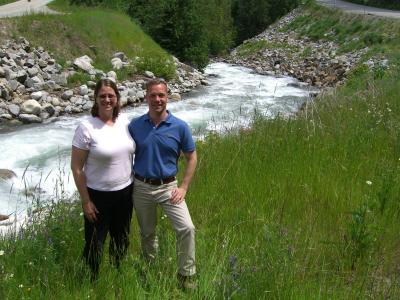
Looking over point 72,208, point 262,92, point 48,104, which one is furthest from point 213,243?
point 262,92

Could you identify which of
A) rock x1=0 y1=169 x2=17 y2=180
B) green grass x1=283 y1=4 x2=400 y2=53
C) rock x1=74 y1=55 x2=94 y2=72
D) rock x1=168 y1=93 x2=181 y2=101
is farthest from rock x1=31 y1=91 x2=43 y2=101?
green grass x1=283 y1=4 x2=400 y2=53

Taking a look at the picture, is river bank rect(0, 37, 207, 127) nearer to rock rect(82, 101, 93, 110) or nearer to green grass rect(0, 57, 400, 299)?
rock rect(82, 101, 93, 110)

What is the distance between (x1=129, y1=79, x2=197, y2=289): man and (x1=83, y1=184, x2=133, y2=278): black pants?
0.13 meters

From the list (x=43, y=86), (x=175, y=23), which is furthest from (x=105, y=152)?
(x=175, y=23)

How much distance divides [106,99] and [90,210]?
94cm

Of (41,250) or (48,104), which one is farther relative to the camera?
(48,104)

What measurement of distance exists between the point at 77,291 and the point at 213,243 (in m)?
1.44

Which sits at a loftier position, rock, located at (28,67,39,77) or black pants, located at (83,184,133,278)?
black pants, located at (83,184,133,278)

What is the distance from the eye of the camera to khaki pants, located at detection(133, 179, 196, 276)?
411 centimetres

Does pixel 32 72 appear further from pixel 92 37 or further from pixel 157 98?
pixel 157 98

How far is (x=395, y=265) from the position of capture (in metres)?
4.26

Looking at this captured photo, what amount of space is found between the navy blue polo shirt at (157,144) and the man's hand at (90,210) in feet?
1.58

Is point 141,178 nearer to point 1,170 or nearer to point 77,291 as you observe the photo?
point 77,291

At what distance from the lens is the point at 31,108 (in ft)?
58.2
